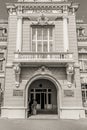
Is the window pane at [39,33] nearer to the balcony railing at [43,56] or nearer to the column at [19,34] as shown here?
the column at [19,34]

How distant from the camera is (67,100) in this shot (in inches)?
626

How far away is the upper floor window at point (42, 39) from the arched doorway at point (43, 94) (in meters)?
3.70

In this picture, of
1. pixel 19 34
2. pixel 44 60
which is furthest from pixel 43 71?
pixel 19 34

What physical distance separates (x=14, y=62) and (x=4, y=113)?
5.11 m

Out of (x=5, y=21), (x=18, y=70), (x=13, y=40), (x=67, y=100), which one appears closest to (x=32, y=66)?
(x=18, y=70)

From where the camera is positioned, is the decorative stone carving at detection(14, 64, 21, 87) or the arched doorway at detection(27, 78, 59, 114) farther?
the arched doorway at detection(27, 78, 59, 114)

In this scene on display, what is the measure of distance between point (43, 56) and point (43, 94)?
5122 mm

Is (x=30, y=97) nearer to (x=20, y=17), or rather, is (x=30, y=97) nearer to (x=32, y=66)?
(x=32, y=66)

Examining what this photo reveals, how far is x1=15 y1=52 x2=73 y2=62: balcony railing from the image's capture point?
15.8 m

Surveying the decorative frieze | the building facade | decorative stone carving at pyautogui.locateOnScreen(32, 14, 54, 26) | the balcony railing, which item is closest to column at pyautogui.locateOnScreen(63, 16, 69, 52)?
the building facade

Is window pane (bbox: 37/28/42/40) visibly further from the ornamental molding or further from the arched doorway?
the arched doorway

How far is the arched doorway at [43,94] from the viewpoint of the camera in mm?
18331

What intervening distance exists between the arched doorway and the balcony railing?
3481 millimetres

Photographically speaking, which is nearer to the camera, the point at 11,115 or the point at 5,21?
the point at 11,115
